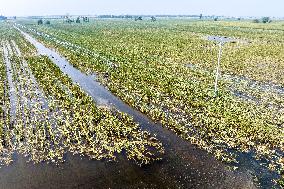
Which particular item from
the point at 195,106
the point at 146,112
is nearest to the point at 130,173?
the point at 146,112

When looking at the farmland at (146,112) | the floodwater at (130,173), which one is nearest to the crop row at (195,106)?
the farmland at (146,112)

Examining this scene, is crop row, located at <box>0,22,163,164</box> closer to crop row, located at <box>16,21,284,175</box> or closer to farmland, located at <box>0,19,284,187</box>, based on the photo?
farmland, located at <box>0,19,284,187</box>

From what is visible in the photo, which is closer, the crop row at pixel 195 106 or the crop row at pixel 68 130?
the crop row at pixel 68 130

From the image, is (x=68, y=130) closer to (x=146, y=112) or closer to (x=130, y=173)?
(x=146, y=112)

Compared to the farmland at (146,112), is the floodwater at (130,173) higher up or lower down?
lower down

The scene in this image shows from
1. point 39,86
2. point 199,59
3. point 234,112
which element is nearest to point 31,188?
point 234,112

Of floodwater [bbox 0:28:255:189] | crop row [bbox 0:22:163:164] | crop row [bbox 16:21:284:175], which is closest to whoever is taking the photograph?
floodwater [bbox 0:28:255:189]

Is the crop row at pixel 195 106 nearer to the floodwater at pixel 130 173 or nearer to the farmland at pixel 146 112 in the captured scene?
the farmland at pixel 146 112

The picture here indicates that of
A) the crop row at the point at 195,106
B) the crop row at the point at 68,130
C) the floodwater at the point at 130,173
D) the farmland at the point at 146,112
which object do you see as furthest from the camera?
the crop row at the point at 195,106

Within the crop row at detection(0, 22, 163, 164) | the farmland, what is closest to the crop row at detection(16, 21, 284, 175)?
the farmland

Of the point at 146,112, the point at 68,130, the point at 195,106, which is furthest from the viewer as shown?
the point at 195,106
